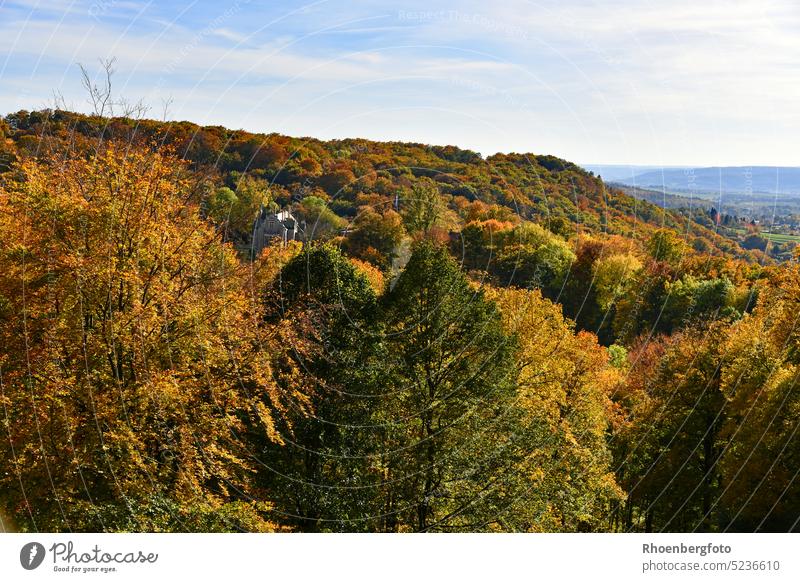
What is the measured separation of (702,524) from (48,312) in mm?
24954

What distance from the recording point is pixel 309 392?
23469mm

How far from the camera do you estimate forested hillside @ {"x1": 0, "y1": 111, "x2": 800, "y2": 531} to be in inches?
651

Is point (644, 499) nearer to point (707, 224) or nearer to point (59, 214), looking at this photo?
point (59, 214)

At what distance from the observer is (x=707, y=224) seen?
9581cm

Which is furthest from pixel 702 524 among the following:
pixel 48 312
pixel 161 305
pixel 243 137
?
pixel 243 137

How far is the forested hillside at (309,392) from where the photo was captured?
16.5 m

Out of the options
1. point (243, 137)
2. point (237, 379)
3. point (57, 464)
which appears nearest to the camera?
point (57, 464)

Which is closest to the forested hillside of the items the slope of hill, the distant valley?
the distant valley
